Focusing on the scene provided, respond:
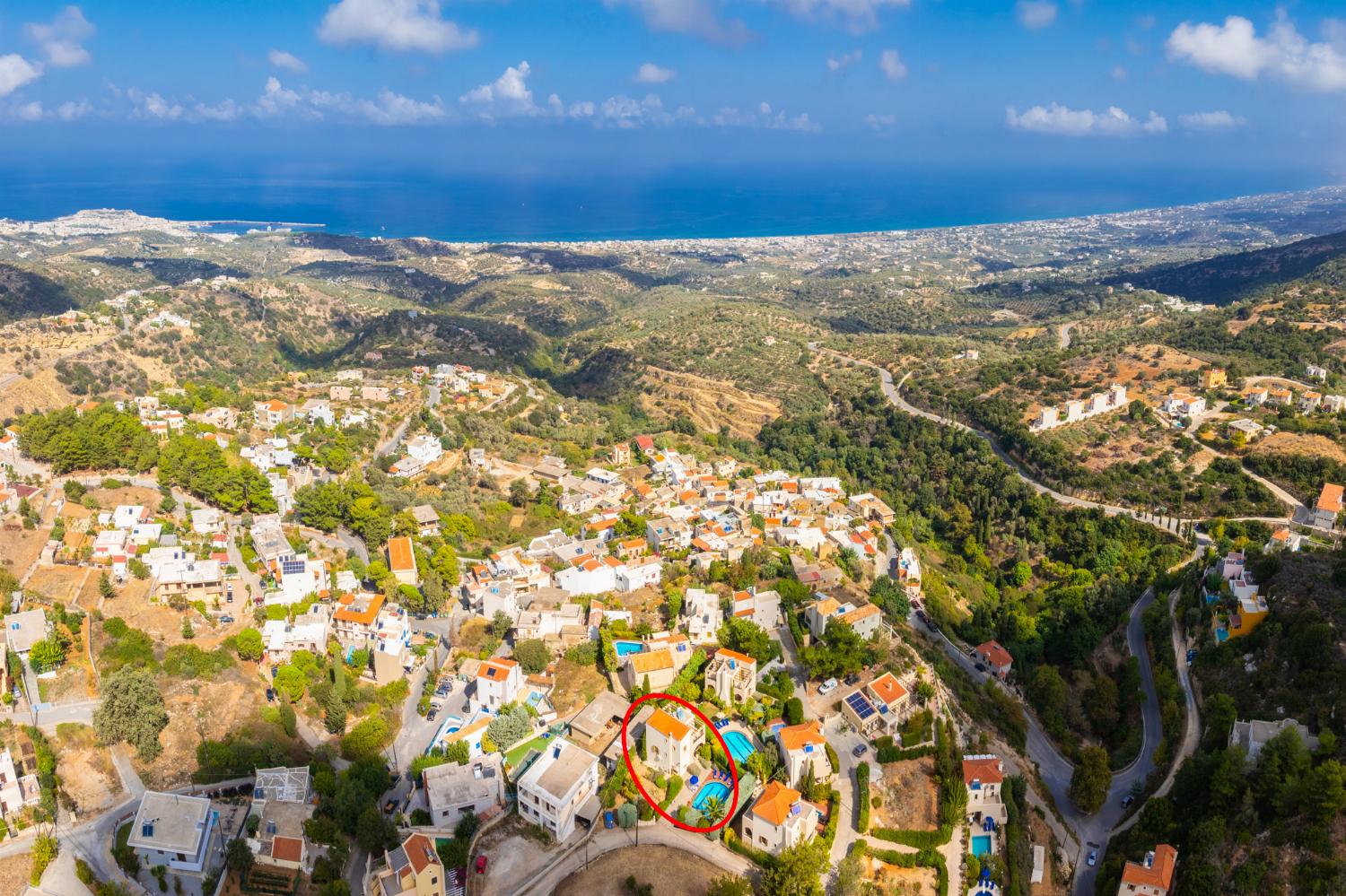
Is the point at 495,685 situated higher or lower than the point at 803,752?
higher

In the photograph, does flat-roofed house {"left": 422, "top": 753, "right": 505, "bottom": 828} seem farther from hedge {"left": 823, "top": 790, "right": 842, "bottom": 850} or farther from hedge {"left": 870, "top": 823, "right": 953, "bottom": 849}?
hedge {"left": 870, "top": 823, "right": 953, "bottom": 849}

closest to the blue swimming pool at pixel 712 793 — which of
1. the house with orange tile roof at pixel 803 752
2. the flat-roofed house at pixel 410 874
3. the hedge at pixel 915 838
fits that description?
the house with orange tile roof at pixel 803 752

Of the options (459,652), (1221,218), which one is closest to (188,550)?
(459,652)

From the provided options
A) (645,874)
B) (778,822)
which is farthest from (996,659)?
(645,874)

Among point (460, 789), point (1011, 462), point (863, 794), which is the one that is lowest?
point (863, 794)

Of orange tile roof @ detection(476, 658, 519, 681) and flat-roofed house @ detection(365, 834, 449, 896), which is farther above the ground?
orange tile roof @ detection(476, 658, 519, 681)

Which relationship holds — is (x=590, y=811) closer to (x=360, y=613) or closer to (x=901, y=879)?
(x=901, y=879)

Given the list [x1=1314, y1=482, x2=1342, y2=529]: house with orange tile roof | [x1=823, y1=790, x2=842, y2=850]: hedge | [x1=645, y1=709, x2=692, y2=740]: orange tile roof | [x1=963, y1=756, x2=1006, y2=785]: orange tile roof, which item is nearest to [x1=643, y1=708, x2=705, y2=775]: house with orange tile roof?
[x1=645, y1=709, x2=692, y2=740]: orange tile roof
